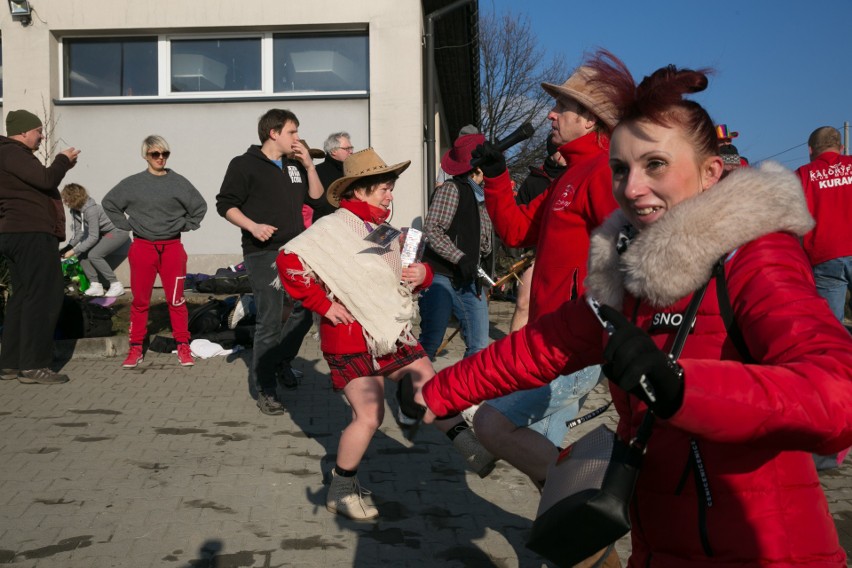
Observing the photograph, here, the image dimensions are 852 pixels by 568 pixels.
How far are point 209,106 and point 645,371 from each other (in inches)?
490

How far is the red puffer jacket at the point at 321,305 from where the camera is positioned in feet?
16.1

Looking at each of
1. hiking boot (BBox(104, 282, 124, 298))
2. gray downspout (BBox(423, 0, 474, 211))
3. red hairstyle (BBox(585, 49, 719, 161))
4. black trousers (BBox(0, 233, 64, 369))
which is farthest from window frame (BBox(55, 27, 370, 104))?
red hairstyle (BBox(585, 49, 719, 161))

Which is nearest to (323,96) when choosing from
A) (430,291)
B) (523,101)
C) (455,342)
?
(455,342)

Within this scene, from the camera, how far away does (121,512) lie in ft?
15.3

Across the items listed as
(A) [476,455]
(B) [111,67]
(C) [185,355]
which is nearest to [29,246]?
(C) [185,355]

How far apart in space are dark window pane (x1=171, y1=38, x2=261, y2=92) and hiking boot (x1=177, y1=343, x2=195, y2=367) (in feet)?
17.8

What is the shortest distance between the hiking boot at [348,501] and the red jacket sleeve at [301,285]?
90 cm

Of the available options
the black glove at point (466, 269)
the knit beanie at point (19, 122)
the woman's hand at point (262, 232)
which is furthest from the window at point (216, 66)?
the black glove at point (466, 269)

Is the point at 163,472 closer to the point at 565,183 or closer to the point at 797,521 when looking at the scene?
the point at 565,183

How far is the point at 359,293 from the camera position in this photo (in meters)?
4.99

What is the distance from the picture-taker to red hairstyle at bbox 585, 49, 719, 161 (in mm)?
2078

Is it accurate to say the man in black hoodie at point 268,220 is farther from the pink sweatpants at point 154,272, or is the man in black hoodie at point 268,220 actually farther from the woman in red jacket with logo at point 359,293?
the woman in red jacket with logo at point 359,293

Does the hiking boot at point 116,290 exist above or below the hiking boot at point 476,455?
above

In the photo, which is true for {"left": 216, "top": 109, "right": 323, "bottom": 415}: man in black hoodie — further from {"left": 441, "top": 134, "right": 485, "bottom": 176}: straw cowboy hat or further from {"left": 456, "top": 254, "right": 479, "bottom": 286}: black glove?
{"left": 441, "top": 134, "right": 485, "bottom": 176}: straw cowboy hat
